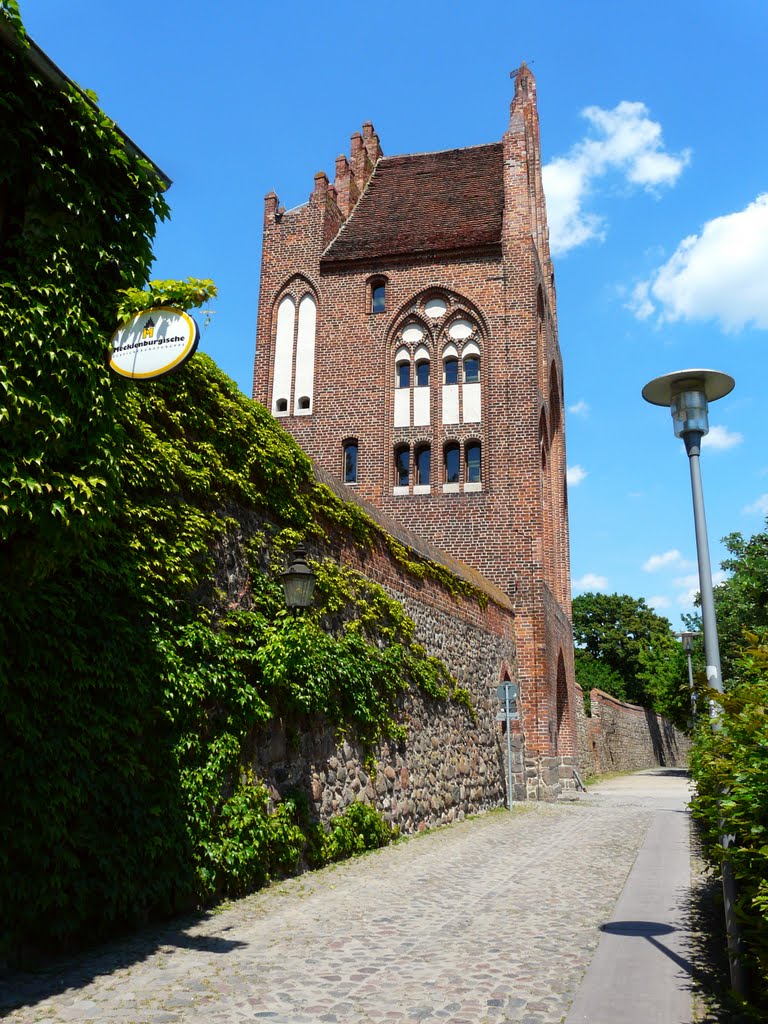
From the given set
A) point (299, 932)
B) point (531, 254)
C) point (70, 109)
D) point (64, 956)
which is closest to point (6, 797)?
point (64, 956)

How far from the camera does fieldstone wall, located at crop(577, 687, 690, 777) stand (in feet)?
104

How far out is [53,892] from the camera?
5148 mm

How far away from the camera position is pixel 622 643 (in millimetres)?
56344

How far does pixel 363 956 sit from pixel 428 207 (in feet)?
80.2

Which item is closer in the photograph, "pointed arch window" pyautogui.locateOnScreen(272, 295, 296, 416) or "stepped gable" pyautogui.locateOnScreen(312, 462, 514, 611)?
"stepped gable" pyautogui.locateOnScreen(312, 462, 514, 611)

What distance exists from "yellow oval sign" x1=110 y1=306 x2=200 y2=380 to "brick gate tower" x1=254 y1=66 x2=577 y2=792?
16676 mm

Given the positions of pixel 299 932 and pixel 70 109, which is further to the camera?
pixel 299 932

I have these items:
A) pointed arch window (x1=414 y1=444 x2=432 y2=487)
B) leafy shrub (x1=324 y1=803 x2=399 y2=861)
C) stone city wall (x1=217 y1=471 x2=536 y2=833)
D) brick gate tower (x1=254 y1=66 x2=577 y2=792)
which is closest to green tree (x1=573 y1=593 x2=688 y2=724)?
brick gate tower (x1=254 y1=66 x2=577 y2=792)

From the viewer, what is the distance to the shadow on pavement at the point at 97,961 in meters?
4.61

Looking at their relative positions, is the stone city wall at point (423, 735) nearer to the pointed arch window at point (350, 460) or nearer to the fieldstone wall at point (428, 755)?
the fieldstone wall at point (428, 755)

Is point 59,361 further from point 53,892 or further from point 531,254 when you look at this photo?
point 531,254

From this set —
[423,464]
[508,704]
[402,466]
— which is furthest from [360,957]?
[402,466]

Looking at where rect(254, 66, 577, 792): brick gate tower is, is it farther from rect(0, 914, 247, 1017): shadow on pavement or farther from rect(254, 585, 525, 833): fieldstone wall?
rect(0, 914, 247, 1017): shadow on pavement

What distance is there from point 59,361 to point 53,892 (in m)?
3.11
